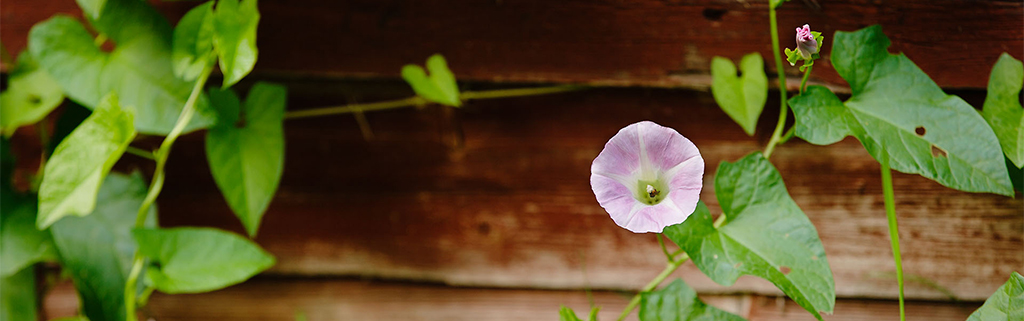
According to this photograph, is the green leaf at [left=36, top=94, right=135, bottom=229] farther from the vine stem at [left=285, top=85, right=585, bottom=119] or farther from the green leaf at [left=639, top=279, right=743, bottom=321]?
the green leaf at [left=639, top=279, right=743, bottom=321]

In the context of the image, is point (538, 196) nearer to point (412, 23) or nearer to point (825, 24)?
point (412, 23)

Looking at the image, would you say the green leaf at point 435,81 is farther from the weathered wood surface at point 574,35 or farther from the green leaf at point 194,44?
the green leaf at point 194,44

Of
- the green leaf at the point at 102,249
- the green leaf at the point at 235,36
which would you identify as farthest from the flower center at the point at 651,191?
the green leaf at the point at 102,249

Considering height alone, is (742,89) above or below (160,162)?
above

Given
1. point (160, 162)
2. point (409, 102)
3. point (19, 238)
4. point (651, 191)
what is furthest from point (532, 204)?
point (19, 238)

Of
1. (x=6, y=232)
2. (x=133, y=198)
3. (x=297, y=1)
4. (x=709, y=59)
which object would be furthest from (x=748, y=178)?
(x=6, y=232)

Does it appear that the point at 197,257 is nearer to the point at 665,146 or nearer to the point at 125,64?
the point at 125,64
